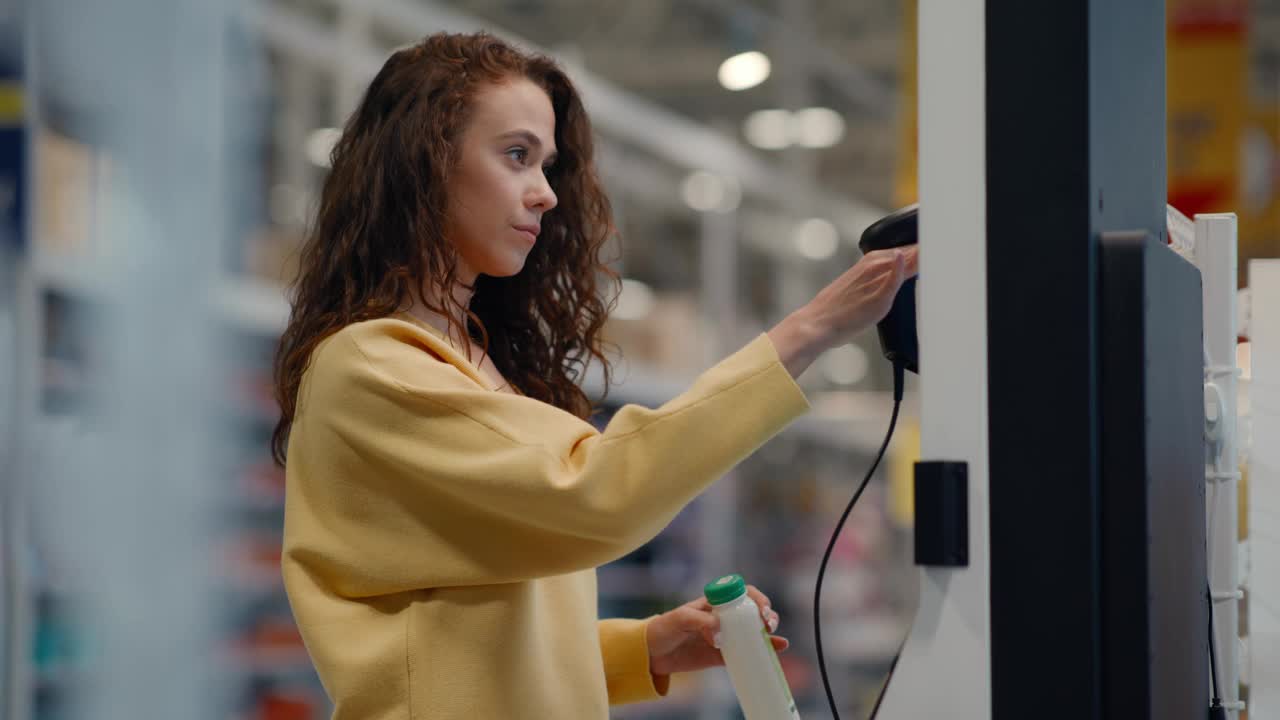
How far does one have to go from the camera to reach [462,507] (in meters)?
1.23

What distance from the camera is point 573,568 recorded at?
1235mm

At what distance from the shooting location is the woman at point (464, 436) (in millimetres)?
1155

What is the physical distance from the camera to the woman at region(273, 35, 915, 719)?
3.79ft

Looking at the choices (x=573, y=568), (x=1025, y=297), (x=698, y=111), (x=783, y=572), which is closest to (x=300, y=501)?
(x=573, y=568)

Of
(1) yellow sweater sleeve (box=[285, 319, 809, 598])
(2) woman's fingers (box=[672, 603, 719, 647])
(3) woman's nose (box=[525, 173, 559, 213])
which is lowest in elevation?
(2) woman's fingers (box=[672, 603, 719, 647])

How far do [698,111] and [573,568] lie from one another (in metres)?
13.3

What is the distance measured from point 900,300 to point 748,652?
368 millimetres

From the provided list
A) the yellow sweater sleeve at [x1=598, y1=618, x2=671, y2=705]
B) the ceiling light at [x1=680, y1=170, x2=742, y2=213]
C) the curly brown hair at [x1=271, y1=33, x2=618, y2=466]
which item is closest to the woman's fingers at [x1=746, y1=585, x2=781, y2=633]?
the yellow sweater sleeve at [x1=598, y1=618, x2=671, y2=705]

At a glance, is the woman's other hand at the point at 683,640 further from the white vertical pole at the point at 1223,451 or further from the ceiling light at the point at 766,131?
the ceiling light at the point at 766,131

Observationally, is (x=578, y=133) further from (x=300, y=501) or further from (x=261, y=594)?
(x=261, y=594)

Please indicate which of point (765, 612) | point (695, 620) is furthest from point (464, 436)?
point (695, 620)

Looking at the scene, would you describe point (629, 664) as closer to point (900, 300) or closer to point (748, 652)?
point (748, 652)

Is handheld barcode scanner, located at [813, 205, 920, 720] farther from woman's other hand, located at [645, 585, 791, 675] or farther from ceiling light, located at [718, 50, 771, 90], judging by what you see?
ceiling light, located at [718, 50, 771, 90]

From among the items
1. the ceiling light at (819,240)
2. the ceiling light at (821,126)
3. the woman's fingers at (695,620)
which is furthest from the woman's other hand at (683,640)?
the ceiling light at (819,240)
